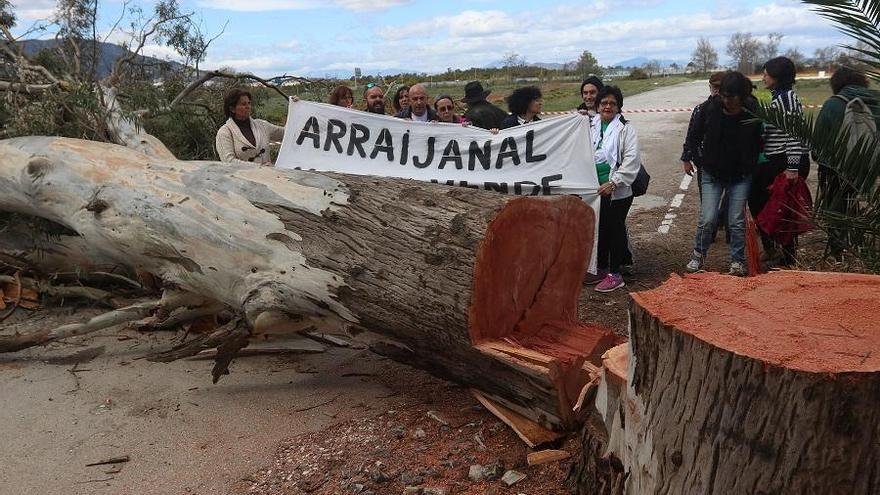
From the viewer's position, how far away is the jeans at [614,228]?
597 cm

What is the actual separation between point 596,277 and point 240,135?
125 inches

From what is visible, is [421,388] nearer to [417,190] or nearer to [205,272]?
[417,190]

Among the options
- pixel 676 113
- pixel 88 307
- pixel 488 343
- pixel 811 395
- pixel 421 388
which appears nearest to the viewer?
pixel 811 395

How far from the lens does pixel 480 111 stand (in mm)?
6832

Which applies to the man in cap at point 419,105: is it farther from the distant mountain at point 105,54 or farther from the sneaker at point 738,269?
the distant mountain at point 105,54

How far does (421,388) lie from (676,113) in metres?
18.7

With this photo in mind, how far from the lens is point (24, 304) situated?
6105mm

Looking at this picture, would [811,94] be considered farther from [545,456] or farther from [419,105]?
[545,456]

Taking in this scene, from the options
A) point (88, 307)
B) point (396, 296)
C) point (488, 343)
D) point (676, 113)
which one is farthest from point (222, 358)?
point (676, 113)

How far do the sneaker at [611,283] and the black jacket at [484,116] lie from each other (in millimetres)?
1726

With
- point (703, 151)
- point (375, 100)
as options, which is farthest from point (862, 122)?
point (375, 100)

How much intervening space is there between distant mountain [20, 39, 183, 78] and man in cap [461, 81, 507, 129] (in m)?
3.67

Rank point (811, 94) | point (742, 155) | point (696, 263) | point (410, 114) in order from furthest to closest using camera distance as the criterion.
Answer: point (811, 94) < point (410, 114) < point (696, 263) < point (742, 155)

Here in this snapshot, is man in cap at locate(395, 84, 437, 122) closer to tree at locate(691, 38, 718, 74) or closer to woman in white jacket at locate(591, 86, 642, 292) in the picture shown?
woman in white jacket at locate(591, 86, 642, 292)
